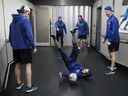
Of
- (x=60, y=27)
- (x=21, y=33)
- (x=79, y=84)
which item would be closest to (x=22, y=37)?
(x=21, y=33)

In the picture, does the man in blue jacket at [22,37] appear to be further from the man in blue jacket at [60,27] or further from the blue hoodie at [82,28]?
the man in blue jacket at [60,27]

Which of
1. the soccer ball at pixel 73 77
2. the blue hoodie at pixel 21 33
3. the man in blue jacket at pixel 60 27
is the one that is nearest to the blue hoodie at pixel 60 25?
the man in blue jacket at pixel 60 27

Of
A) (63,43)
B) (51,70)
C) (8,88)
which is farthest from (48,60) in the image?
(63,43)

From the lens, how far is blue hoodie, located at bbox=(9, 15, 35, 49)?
12.0 feet

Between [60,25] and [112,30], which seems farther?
[60,25]

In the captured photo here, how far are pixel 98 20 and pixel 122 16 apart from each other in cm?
324

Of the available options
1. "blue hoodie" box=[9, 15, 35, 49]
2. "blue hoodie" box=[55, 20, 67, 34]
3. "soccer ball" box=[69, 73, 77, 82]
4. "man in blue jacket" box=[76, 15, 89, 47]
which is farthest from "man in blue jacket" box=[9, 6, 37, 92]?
"blue hoodie" box=[55, 20, 67, 34]

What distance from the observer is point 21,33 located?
370cm

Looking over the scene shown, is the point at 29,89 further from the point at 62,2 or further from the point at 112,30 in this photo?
the point at 62,2

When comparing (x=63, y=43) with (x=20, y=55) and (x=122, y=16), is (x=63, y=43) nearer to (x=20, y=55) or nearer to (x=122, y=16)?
(x=122, y=16)

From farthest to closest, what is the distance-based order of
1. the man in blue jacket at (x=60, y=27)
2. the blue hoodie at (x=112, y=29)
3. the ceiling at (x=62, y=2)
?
the ceiling at (x=62, y=2)
the man in blue jacket at (x=60, y=27)
the blue hoodie at (x=112, y=29)

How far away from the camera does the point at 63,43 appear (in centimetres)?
1037

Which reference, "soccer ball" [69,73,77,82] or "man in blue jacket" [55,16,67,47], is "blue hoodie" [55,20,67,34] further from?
"soccer ball" [69,73,77,82]

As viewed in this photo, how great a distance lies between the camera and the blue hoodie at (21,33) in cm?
366
